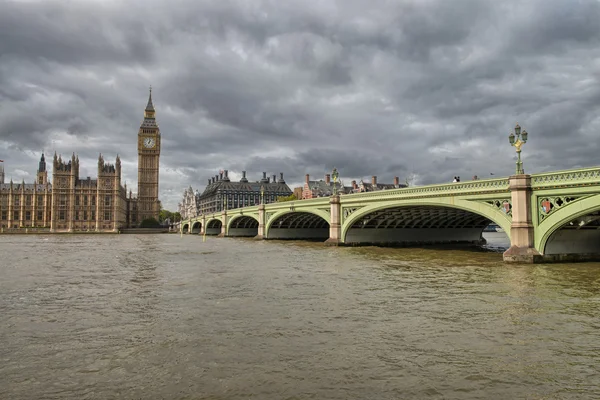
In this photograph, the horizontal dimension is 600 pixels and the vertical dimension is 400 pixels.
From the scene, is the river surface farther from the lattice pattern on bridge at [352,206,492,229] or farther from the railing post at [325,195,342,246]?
the railing post at [325,195,342,246]

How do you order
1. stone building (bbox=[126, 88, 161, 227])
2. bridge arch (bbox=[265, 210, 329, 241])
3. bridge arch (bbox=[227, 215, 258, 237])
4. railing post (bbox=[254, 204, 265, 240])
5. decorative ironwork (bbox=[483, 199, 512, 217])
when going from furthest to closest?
stone building (bbox=[126, 88, 161, 227]) → bridge arch (bbox=[227, 215, 258, 237]) → railing post (bbox=[254, 204, 265, 240]) → bridge arch (bbox=[265, 210, 329, 241]) → decorative ironwork (bbox=[483, 199, 512, 217])

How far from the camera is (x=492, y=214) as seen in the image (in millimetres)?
27562

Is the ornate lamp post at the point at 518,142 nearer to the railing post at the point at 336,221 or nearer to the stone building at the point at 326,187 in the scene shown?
the railing post at the point at 336,221

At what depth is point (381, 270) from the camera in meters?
24.5

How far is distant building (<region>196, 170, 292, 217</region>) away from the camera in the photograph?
170 m

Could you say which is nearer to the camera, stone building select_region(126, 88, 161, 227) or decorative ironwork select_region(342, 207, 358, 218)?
decorative ironwork select_region(342, 207, 358, 218)

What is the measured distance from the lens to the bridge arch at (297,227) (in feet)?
213

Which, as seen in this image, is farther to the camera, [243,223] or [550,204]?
[243,223]

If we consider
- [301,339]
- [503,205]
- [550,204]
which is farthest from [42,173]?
[301,339]

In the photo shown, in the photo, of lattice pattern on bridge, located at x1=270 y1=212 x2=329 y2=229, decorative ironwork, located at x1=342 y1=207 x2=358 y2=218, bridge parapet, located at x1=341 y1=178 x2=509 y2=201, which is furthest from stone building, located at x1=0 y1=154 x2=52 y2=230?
bridge parapet, located at x1=341 y1=178 x2=509 y2=201

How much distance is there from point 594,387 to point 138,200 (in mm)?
159612

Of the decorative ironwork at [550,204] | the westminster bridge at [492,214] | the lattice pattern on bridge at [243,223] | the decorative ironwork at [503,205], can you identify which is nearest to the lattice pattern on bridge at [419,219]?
the westminster bridge at [492,214]

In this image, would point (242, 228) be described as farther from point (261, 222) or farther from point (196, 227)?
point (196, 227)

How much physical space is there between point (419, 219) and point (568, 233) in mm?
21423
